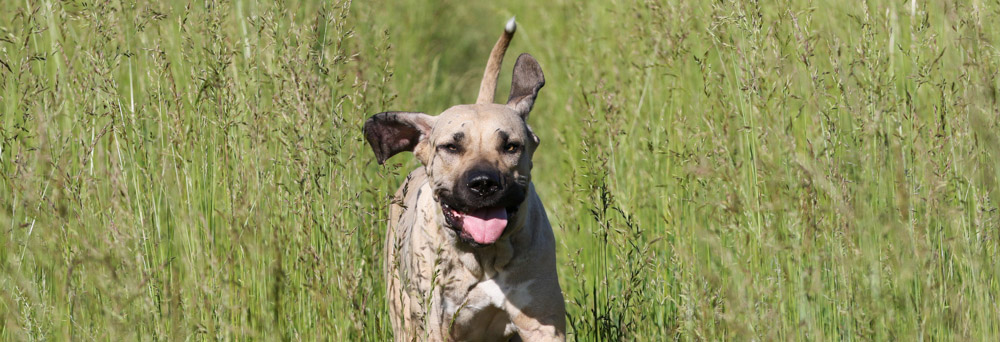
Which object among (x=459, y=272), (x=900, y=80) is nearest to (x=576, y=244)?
(x=459, y=272)

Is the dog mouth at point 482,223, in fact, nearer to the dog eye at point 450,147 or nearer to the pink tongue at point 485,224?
the pink tongue at point 485,224

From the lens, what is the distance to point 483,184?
3.87 metres

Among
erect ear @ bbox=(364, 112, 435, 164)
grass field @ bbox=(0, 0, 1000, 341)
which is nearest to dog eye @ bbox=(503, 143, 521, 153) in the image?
grass field @ bbox=(0, 0, 1000, 341)

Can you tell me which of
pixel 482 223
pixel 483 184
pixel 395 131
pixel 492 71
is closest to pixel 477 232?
pixel 482 223

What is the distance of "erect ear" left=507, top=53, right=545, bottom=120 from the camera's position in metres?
4.66

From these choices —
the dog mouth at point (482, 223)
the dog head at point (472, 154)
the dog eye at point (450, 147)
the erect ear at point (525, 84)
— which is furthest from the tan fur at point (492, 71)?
the dog mouth at point (482, 223)

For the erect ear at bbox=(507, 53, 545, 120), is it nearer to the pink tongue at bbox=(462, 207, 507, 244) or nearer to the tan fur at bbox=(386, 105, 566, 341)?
the tan fur at bbox=(386, 105, 566, 341)

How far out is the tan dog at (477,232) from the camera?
13.1 feet

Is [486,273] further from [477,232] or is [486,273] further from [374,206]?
[374,206]

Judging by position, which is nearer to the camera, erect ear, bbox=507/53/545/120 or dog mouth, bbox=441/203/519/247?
dog mouth, bbox=441/203/519/247

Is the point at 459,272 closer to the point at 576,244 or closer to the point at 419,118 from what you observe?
the point at 419,118

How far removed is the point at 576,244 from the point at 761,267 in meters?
1.85

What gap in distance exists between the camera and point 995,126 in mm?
3193

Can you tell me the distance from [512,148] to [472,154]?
0.18 meters
